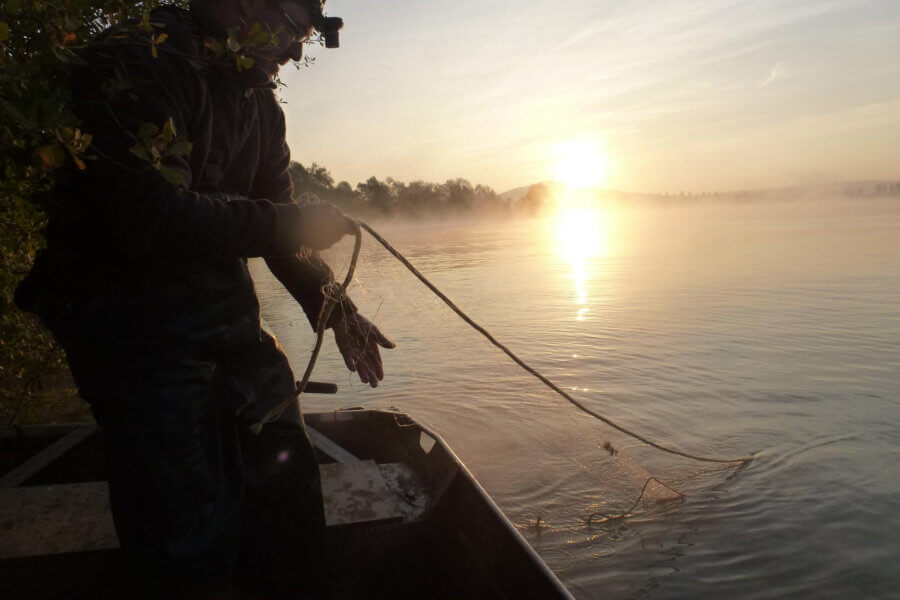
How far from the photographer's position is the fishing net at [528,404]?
4.93 meters

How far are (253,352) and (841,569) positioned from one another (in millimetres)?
4480

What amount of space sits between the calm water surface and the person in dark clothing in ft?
4.07

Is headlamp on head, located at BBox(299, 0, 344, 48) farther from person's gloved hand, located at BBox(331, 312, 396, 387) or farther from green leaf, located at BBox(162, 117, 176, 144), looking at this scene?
person's gloved hand, located at BBox(331, 312, 396, 387)

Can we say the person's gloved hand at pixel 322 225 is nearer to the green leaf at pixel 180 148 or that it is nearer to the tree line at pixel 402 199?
the green leaf at pixel 180 148

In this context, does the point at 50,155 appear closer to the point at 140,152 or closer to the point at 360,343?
the point at 140,152

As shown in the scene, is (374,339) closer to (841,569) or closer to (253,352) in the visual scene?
(253,352)

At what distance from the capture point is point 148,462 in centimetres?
196

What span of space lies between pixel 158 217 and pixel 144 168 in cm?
14

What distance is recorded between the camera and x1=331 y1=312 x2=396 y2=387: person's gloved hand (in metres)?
2.80

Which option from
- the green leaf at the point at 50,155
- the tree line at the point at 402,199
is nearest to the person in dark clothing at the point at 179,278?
the green leaf at the point at 50,155

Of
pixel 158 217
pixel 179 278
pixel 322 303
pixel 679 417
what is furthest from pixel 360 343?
pixel 679 417

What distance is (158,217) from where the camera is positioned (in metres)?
1.78

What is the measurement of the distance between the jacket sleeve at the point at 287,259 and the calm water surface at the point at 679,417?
564 mm

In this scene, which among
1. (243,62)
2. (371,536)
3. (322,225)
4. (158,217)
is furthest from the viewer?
(371,536)
